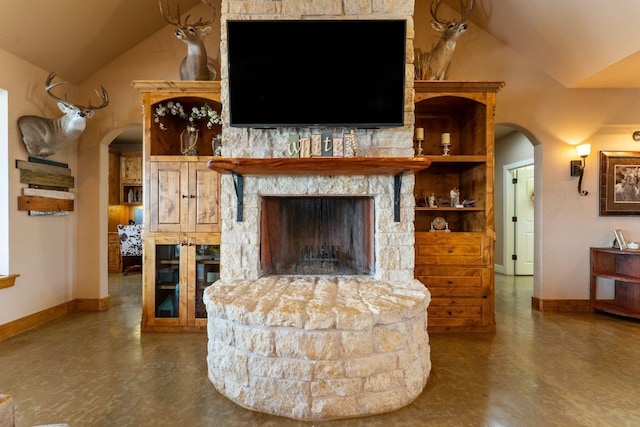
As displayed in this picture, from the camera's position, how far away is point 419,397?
1.98 metres

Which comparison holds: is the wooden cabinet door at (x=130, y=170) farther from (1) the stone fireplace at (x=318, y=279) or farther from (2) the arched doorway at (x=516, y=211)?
(2) the arched doorway at (x=516, y=211)

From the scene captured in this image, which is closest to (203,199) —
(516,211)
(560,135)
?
(560,135)

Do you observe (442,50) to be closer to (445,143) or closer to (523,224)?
(445,143)

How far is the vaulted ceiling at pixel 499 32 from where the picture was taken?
275 cm

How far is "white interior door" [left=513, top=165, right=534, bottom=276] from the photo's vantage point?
18.6 feet

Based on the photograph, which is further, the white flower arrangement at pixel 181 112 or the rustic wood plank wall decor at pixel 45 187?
the white flower arrangement at pixel 181 112

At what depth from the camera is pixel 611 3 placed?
2609mm

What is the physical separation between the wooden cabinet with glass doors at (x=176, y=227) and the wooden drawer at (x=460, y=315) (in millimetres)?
2211

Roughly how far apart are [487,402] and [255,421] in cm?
138

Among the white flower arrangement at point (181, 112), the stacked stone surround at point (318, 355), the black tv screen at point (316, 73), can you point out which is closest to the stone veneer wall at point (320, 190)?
the black tv screen at point (316, 73)

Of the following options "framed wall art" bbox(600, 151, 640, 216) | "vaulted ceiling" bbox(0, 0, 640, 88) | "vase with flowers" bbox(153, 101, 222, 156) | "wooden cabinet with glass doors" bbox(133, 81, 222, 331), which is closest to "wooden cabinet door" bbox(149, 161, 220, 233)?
"wooden cabinet with glass doors" bbox(133, 81, 222, 331)

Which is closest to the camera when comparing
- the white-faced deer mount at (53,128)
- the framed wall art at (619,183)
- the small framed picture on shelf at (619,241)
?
the white-faced deer mount at (53,128)

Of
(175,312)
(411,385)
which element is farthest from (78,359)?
(411,385)

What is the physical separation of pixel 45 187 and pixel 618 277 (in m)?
6.05
